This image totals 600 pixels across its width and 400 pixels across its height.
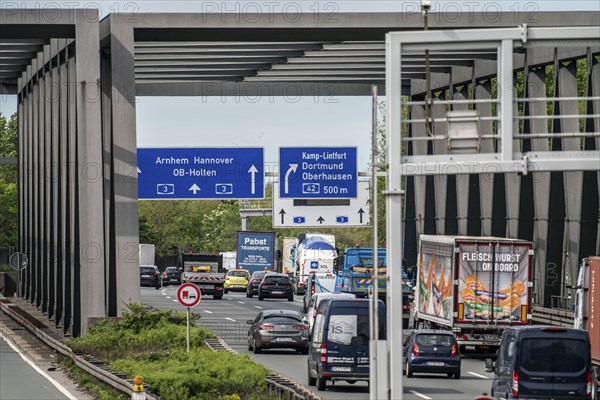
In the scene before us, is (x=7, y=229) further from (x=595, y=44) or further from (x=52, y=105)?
(x=595, y=44)

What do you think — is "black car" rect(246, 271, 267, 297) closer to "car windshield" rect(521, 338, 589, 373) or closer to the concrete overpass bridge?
the concrete overpass bridge

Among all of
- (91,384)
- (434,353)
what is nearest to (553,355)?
(91,384)

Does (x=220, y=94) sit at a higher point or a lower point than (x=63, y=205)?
A: higher

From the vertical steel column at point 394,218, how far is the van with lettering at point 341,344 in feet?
40.8

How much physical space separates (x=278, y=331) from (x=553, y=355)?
55.6 ft

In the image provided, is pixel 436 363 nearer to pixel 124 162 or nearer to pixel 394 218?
pixel 124 162

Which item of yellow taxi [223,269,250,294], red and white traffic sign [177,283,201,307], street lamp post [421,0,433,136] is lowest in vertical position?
yellow taxi [223,269,250,294]

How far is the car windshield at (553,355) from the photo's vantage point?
970 inches

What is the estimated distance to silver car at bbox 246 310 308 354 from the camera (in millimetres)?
40812

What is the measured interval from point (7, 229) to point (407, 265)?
67.1 metres

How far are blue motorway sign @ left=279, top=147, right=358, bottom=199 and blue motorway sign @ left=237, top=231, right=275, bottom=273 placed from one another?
48.0 meters

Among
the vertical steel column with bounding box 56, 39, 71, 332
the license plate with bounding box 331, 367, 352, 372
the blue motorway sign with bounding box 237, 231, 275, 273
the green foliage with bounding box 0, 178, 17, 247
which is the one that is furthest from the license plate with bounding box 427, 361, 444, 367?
the green foliage with bounding box 0, 178, 17, 247

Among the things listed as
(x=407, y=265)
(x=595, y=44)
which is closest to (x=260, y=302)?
(x=407, y=265)

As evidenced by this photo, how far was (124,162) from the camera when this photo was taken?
3906 cm
